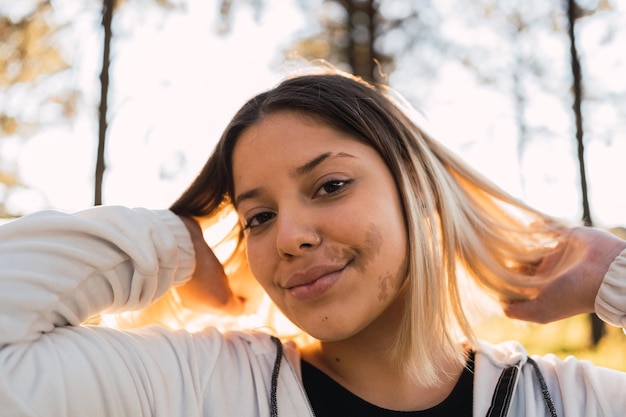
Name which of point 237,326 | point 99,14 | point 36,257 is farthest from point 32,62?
point 36,257

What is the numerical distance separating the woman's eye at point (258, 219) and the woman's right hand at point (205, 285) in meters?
0.23

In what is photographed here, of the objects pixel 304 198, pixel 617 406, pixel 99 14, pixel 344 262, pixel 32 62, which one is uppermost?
pixel 99 14

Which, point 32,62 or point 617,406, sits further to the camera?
point 32,62

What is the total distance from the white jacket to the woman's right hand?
7 cm

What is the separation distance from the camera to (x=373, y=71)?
8.03m

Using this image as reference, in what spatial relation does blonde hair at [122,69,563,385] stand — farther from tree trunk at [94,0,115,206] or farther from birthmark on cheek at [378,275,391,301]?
tree trunk at [94,0,115,206]

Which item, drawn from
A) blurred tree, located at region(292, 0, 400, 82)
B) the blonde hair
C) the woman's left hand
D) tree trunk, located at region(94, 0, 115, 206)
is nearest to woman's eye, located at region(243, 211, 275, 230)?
the blonde hair

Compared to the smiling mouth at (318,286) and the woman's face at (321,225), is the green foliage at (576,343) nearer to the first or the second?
the woman's face at (321,225)

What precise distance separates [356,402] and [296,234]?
57 cm

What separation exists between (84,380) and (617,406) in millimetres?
1475

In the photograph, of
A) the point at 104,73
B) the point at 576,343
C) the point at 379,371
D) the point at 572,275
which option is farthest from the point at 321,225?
the point at 576,343

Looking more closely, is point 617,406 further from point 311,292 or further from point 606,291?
point 311,292

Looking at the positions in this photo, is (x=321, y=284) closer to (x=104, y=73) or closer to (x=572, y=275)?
(x=572, y=275)

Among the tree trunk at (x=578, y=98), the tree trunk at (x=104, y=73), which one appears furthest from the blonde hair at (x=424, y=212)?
the tree trunk at (x=578, y=98)
